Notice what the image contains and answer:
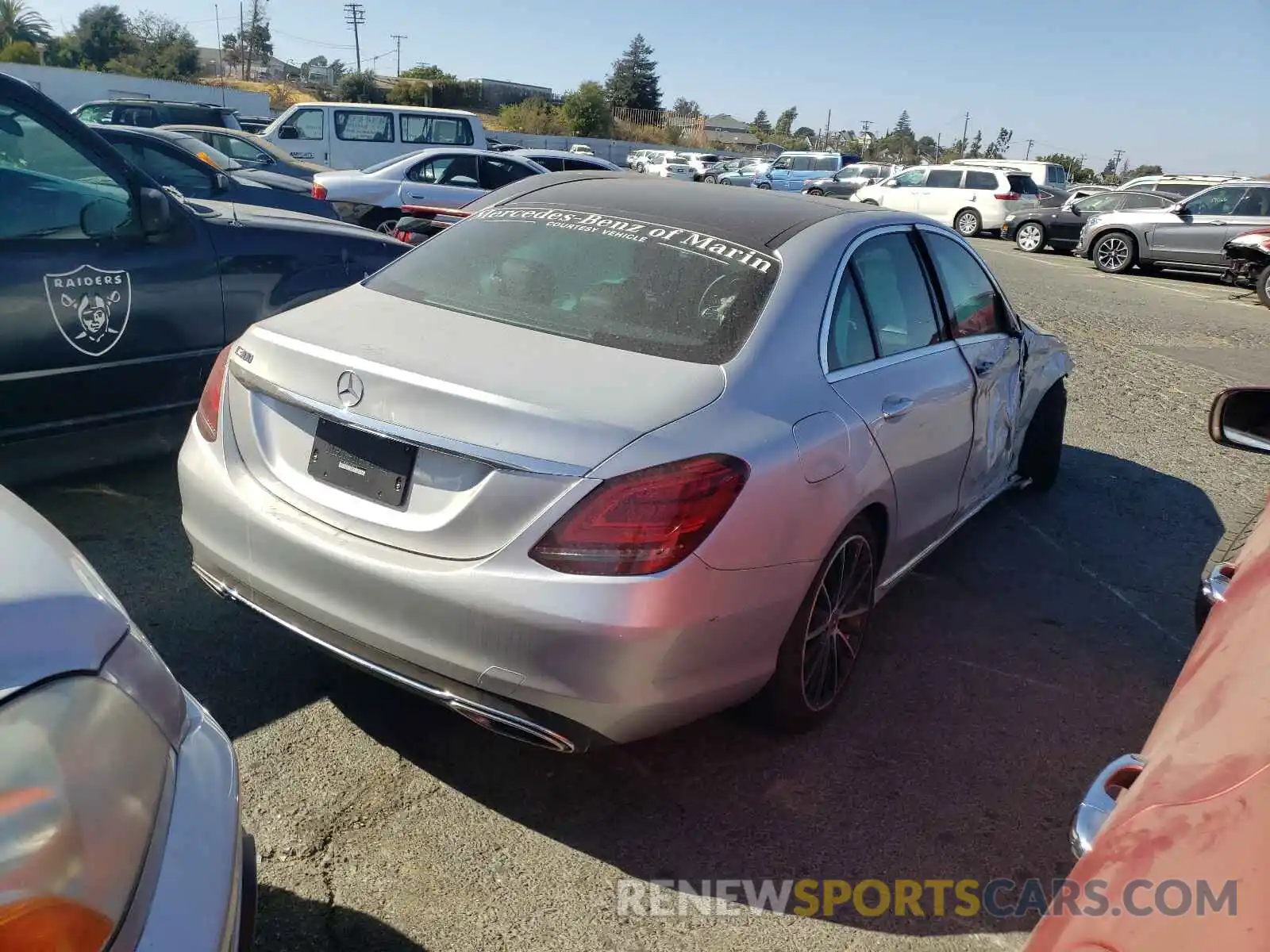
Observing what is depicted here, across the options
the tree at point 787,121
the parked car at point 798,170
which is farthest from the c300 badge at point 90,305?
the tree at point 787,121

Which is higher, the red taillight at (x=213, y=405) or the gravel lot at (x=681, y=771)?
the red taillight at (x=213, y=405)

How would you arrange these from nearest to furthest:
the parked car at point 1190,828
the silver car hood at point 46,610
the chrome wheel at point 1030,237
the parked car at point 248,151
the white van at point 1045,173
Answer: the parked car at point 1190,828 → the silver car hood at point 46,610 → the parked car at point 248,151 → the chrome wheel at point 1030,237 → the white van at point 1045,173

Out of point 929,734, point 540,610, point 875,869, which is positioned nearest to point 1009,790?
point 929,734

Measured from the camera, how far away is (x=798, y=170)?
35.2 m

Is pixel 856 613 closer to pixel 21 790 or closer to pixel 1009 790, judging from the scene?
pixel 1009 790

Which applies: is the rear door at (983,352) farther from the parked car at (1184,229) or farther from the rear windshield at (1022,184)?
the rear windshield at (1022,184)

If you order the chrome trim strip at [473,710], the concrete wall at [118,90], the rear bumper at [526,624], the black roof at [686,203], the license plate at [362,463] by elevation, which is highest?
the concrete wall at [118,90]

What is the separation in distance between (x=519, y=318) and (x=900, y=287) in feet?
5.07

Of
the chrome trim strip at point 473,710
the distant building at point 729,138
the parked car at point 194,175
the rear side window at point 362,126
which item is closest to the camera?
the chrome trim strip at point 473,710

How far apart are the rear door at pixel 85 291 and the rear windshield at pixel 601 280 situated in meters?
1.44

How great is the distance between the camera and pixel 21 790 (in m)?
1.30

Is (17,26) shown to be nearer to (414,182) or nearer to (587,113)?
(587,113)

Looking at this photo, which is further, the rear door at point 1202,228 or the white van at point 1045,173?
the white van at point 1045,173

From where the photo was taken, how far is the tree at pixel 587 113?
192ft
